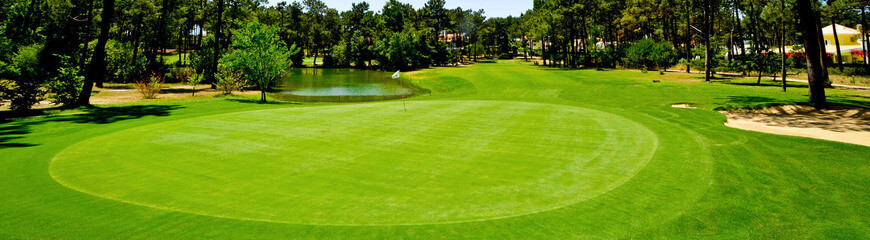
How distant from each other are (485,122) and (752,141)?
9.68 m

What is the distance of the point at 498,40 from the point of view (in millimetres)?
139875

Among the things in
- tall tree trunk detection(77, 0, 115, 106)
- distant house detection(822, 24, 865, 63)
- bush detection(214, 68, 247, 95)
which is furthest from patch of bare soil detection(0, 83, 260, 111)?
distant house detection(822, 24, 865, 63)

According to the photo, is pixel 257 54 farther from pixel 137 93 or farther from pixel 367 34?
pixel 367 34

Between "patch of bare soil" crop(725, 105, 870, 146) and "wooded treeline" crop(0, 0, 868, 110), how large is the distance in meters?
4.57

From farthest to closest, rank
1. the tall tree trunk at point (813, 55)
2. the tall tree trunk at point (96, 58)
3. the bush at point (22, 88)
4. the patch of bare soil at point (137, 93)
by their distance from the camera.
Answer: the patch of bare soil at point (137, 93) → the tall tree trunk at point (96, 58) → the bush at point (22, 88) → the tall tree trunk at point (813, 55)

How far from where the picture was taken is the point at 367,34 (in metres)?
103

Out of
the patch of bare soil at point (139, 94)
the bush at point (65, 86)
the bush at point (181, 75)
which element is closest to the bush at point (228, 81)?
the patch of bare soil at point (139, 94)

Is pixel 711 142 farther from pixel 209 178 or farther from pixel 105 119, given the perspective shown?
pixel 105 119

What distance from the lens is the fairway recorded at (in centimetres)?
786

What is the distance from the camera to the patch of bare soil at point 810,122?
47.4 feet

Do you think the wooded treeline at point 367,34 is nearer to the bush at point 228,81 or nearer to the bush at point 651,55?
the bush at point 651,55

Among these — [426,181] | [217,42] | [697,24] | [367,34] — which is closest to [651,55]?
[697,24]

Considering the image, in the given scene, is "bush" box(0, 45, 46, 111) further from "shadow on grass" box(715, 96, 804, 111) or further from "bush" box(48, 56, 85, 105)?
"shadow on grass" box(715, 96, 804, 111)

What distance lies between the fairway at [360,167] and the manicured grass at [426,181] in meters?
0.06
